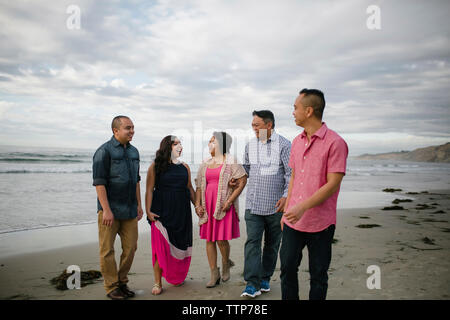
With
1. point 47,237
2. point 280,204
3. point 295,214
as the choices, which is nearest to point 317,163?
point 295,214

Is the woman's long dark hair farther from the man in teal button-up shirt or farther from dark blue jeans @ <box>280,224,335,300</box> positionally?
dark blue jeans @ <box>280,224,335,300</box>

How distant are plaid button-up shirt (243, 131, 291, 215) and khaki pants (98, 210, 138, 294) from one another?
1.41 meters

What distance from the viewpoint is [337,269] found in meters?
4.57

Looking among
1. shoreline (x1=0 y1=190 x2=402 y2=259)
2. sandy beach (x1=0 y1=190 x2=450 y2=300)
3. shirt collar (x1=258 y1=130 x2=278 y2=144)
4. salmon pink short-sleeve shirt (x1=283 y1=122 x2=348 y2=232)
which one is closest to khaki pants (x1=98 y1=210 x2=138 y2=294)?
sandy beach (x1=0 y1=190 x2=450 y2=300)

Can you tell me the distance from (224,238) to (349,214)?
20.1 ft

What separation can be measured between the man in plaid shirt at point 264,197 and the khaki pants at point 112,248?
1.35m

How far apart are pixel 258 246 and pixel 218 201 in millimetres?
756

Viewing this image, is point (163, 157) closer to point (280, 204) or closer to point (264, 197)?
point (264, 197)

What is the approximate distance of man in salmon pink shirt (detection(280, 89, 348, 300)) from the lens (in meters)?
2.42

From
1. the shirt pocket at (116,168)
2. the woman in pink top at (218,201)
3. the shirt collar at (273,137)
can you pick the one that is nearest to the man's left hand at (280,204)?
the woman in pink top at (218,201)

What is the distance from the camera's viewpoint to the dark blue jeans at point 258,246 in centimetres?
372

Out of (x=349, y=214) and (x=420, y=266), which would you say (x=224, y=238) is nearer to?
(x=420, y=266)

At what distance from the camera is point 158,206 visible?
4.04 meters
